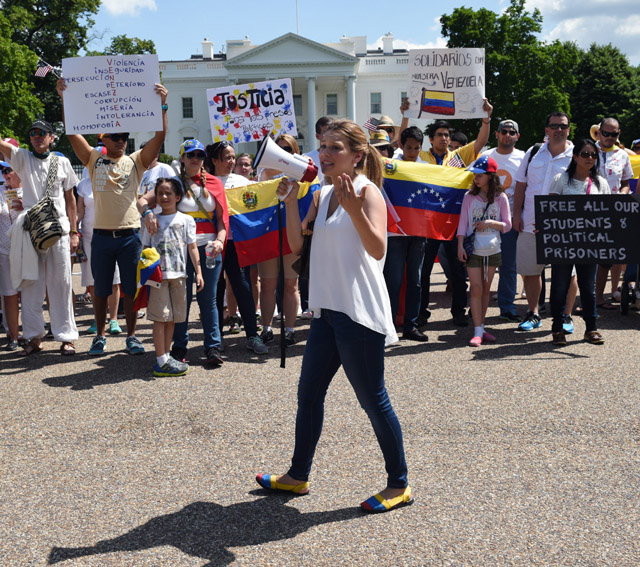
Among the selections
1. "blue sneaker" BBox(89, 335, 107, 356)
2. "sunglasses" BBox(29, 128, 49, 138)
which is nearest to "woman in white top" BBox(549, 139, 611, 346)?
"blue sneaker" BBox(89, 335, 107, 356)

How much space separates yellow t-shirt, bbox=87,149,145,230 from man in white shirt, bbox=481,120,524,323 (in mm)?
4163

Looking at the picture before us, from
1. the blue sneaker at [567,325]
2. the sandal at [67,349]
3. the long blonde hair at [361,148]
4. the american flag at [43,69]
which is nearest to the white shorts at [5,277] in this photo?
the sandal at [67,349]

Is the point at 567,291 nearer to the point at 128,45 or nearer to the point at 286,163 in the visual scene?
the point at 286,163

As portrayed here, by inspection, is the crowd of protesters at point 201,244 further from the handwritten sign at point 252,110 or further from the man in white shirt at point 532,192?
the handwritten sign at point 252,110

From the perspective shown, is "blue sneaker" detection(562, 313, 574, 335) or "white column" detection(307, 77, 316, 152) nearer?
"blue sneaker" detection(562, 313, 574, 335)

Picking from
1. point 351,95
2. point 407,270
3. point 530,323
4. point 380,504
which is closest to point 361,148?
point 380,504

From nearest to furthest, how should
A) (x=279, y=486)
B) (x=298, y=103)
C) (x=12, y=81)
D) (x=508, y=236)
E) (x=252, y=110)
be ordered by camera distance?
(x=279, y=486)
(x=508, y=236)
(x=252, y=110)
(x=12, y=81)
(x=298, y=103)

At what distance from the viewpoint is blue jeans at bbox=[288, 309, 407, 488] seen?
3703 mm

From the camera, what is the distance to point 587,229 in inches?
307

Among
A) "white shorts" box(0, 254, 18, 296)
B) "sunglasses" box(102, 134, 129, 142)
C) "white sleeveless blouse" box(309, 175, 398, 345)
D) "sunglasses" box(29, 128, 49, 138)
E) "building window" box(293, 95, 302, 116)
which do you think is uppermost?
"building window" box(293, 95, 302, 116)

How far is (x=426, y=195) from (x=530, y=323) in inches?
70.5

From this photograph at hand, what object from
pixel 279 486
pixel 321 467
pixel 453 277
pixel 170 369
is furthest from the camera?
pixel 453 277

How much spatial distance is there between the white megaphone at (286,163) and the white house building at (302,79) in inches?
2807

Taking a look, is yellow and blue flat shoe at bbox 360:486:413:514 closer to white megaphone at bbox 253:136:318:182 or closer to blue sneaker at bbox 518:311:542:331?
white megaphone at bbox 253:136:318:182
